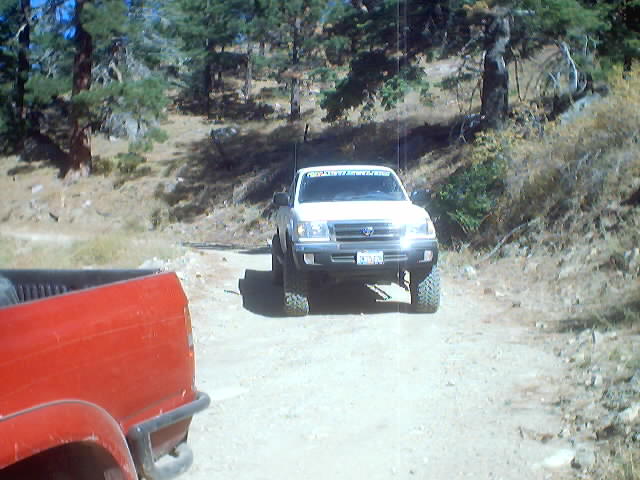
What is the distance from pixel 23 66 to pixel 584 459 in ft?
121

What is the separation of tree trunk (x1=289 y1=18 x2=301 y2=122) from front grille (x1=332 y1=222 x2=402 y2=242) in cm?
2705

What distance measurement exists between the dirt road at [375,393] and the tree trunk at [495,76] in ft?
32.6

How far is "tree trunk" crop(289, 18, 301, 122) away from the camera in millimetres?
35031

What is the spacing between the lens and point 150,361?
3557mm

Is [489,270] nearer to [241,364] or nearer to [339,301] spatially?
[339,301]

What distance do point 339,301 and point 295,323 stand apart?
4.89 feet

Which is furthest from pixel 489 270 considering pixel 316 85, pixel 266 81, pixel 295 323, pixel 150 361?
pixel 266 81

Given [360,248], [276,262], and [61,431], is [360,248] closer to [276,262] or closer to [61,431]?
[276,262]

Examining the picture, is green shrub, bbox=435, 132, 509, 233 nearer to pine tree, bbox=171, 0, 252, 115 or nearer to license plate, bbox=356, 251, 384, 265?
license plate, bbox=356, 251, 384, 265

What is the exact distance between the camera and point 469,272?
12492mm

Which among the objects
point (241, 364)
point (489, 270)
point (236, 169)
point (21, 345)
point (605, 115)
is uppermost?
point (21, 345)

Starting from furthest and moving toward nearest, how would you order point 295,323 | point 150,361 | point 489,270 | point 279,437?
point 489,270 < point 295,323 < point 279,437 < point 150,361

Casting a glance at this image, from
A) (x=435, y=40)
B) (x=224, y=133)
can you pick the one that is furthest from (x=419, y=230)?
(x=224, y=133)

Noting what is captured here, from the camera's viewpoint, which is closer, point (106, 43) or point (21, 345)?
point (21, 345)
